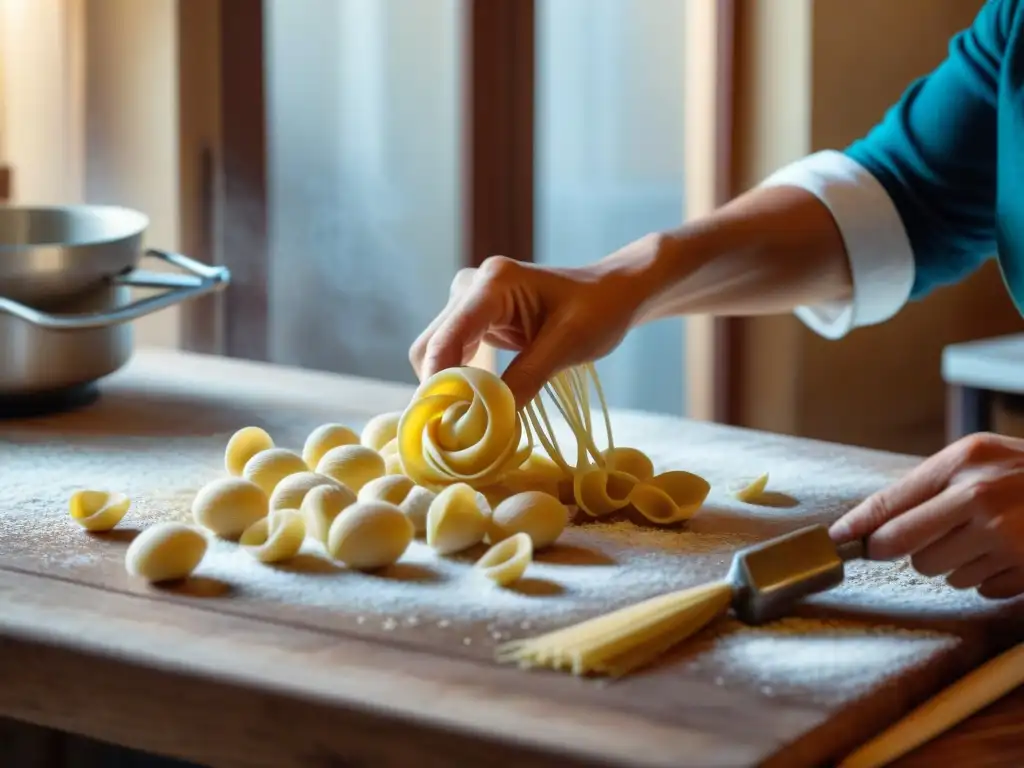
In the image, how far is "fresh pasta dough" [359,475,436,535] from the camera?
3.42 ft

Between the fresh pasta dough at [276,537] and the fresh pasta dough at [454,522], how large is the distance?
0.30 feet

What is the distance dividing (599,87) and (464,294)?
5.31 ft

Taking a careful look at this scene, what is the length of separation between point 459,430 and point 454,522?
0.10m

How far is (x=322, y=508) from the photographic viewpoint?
1.00 metres

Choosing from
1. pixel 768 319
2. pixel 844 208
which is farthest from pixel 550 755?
pixel 768 319

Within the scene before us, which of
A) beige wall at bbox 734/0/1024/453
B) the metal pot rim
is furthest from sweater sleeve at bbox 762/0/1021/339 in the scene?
beige wall at bbox 734/0/1024/453

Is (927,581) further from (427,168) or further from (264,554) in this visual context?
(427,168)

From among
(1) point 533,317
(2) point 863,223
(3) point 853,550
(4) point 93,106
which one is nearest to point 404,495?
(1) point 533,317

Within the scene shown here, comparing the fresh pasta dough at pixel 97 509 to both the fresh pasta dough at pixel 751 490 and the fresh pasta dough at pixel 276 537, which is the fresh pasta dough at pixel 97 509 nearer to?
the fresh pasta dough at pixel 276 537

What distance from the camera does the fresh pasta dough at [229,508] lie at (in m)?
1.03

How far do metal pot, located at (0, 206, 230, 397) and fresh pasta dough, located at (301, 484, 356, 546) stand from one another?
0.44 m

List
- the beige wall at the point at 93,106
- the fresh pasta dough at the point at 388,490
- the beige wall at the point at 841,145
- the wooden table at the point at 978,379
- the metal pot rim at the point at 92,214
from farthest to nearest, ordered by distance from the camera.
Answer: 1. the beige wall at the point at 841,145
2. the beige wall at the point at 93,106
3. the wooden table at the point at 978,379
4. the metal pot rim at the point at 92,214
5. the fresh pasta dough at the point at 388,490

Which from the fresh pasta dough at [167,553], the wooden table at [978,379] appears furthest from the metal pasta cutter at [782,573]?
the wooden table at [978,379]

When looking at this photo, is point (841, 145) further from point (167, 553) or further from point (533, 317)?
point (167, 553)
